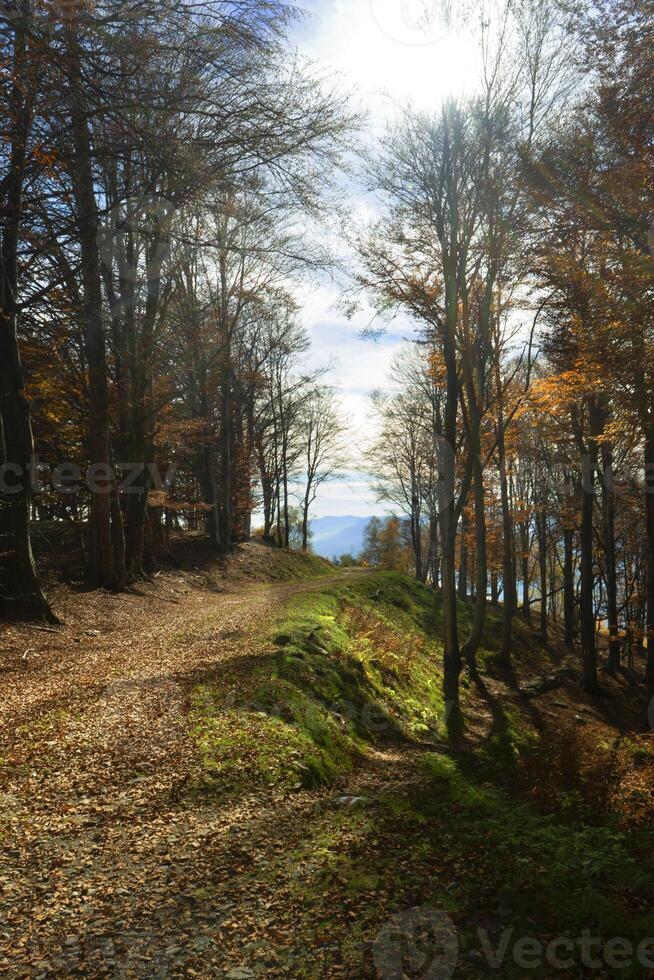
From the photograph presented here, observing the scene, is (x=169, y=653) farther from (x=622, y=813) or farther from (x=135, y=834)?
(x=622, y=813)

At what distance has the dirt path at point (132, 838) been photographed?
3.66 meters

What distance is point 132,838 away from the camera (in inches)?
189

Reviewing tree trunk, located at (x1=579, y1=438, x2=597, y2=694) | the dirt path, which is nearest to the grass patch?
the dirt path

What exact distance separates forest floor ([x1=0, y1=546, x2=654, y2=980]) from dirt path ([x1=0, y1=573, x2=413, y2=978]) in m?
0.02

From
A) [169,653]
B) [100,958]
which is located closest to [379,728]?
[169,653]

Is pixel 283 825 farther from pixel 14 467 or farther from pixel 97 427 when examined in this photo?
pixel 97 427

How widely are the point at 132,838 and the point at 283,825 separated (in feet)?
4.08

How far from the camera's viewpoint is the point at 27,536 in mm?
11375

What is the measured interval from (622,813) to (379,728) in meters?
4.15

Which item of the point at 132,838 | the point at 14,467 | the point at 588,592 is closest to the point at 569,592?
the point at 588,592

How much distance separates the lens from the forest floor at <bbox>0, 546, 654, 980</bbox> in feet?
12.2

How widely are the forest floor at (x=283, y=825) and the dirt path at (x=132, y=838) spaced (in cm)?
2

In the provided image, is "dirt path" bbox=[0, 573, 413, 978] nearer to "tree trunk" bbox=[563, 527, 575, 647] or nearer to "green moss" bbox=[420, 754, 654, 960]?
"green moss" bbox=[420, 754, 654, 960]

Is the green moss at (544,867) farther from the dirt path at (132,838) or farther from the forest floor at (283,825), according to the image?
the dirt path at (132,838)
